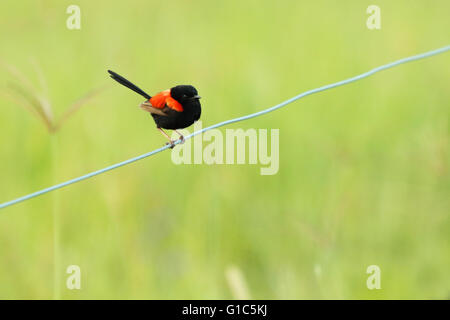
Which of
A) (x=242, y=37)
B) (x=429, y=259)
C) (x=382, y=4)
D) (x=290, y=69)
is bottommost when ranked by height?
(x=429, y=259)

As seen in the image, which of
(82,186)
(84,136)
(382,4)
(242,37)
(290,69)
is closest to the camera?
(82,186)

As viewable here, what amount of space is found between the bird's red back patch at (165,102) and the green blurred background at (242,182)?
578 mm

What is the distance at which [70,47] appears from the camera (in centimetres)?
609

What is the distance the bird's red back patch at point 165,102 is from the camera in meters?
2.96

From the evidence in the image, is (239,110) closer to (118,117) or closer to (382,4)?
(118,117)

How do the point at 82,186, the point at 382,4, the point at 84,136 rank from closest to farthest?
the point at 82,186, the point at 84,136, the point at 382,4

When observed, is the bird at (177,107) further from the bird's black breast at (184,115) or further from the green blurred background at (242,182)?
the green blurred background at (242,182)

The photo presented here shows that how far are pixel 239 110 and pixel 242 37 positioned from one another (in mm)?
1686

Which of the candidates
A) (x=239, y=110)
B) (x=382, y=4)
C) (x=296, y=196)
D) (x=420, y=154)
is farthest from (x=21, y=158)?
(x=382, y=4)
